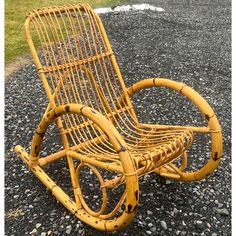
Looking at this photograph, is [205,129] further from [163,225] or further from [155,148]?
[163,225]

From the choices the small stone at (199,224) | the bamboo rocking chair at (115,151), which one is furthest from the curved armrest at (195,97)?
the small stone at (199,224)

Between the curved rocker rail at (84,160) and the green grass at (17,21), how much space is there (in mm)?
3361

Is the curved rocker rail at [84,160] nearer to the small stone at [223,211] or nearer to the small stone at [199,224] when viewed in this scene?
the small stone at [199,224]

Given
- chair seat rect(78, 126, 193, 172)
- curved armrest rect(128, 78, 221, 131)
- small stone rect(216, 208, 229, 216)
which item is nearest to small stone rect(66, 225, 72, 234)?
chair seat rect(78, 126, 193, 172)

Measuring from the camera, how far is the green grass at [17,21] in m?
6.47

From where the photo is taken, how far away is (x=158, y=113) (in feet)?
14.5

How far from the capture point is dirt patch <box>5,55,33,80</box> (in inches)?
227

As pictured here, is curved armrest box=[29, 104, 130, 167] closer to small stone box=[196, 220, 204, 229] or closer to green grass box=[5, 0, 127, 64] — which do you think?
small stone box=[196, 220, 204, 229]

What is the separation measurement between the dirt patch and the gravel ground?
0.44 ft

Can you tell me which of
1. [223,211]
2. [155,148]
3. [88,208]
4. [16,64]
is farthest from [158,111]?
[16,64]

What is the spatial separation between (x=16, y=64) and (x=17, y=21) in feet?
7.02

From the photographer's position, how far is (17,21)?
25.6 feet

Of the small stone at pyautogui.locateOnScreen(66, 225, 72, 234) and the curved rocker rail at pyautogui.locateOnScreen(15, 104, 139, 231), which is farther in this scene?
the small stone at pyautogui.locateOnScreen(66, 225, 72, 234)
